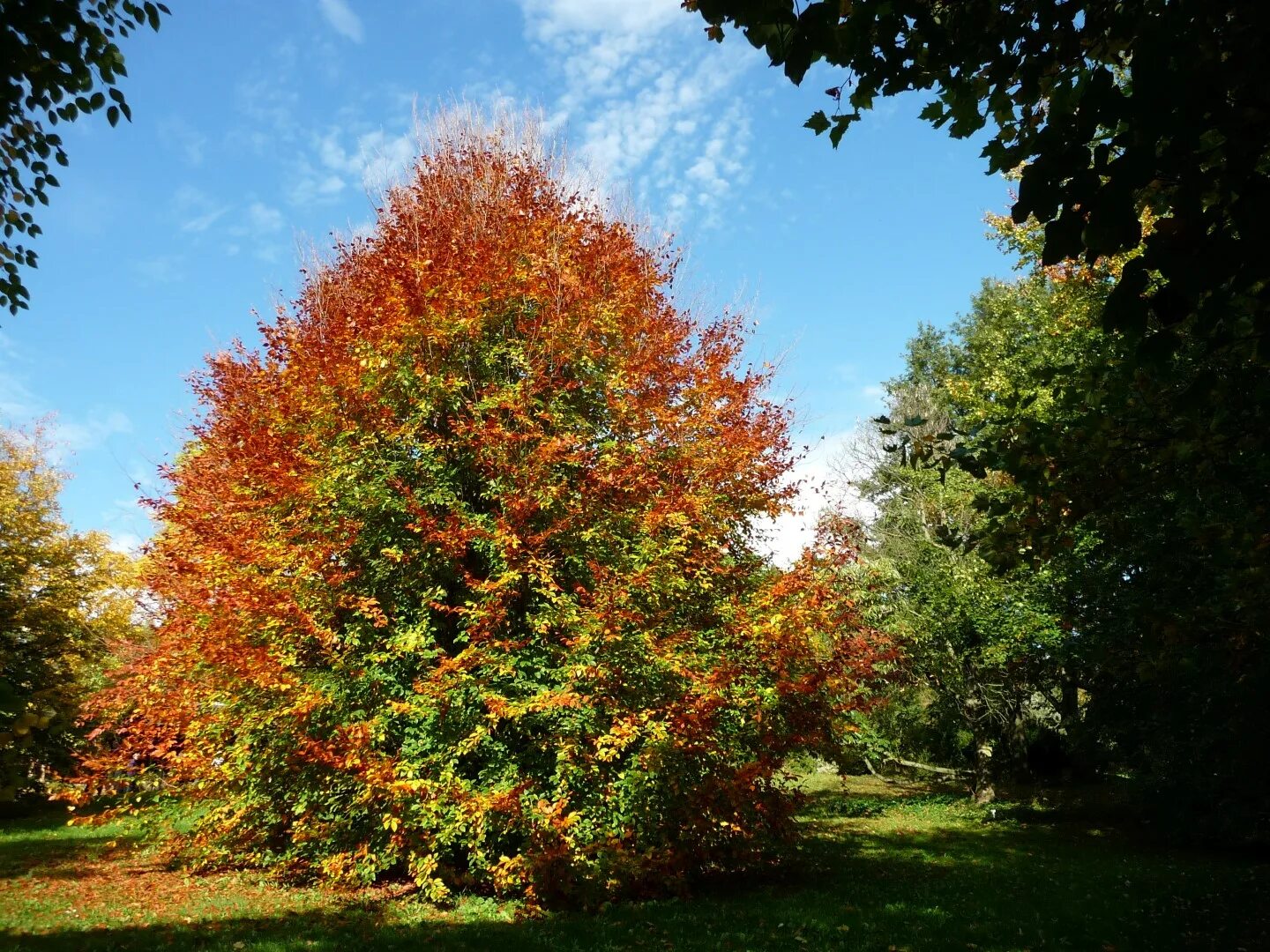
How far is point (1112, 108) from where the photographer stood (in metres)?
3.04

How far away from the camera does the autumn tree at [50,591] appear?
2317 centimetres

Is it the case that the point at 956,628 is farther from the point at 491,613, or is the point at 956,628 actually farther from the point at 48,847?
the point at 48,847

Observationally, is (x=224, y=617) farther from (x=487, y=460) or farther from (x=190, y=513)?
(x=487, y=460)

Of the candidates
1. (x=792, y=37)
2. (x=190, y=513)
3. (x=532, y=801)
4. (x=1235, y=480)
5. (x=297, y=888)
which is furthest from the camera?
(x=190, y=513)

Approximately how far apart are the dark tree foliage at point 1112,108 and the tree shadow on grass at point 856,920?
856cm

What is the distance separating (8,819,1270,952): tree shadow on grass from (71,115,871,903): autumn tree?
1.04m

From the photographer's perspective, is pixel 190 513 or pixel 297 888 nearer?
pixel 297 888

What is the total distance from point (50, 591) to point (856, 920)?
2787 cm

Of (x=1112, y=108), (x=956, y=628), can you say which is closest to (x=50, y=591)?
(x=956, y=628)

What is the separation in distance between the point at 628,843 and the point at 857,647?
756 cm

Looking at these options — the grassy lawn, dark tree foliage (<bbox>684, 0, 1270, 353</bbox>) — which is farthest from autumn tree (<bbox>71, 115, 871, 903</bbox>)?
dark tree foliage (<bbox>684, 0, 1270, 353</bbox>)

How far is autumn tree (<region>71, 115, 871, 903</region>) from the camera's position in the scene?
37.4ft

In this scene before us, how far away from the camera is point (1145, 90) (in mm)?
2715

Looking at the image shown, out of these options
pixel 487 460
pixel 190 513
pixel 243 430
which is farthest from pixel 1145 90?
pixel 243 430
